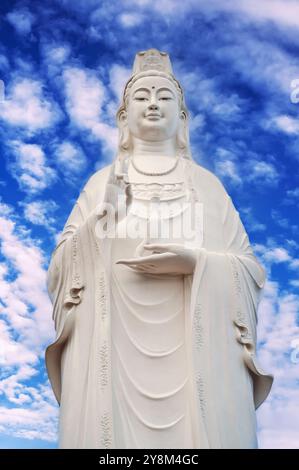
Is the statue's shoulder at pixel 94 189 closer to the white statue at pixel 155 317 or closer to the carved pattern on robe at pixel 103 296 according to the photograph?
the white statue at pixel 155 317

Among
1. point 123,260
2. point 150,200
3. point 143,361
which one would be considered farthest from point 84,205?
point 143,361

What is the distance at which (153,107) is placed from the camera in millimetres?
8188

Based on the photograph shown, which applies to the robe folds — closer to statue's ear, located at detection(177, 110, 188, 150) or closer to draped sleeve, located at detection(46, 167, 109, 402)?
draped sleeve, located at detection(46, 167, 109, 402)

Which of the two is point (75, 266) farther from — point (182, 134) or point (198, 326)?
point (182, 134)

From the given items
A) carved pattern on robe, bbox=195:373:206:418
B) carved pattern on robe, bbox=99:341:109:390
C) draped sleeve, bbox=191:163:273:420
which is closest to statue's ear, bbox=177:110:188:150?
draped sleeve, bbox=191:163:273:420

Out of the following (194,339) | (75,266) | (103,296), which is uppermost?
(75,266)

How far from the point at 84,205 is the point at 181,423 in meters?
2.53

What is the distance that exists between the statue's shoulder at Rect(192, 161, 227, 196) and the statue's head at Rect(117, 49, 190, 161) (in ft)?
1.22

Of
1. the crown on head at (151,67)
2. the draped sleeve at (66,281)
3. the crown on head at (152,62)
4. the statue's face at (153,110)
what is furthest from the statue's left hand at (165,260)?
the crown on head at (152,62)

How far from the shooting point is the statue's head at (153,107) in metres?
8.20

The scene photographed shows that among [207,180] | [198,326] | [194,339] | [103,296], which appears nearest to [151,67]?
[207,180]

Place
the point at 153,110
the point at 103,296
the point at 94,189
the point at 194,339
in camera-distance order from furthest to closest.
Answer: the point at 153,110, the point at 94,189, the point at 103,296, the point at 194,339

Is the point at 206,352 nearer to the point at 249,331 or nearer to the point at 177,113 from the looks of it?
the point at 249,331

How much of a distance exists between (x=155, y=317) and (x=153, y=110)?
96.5 inches
